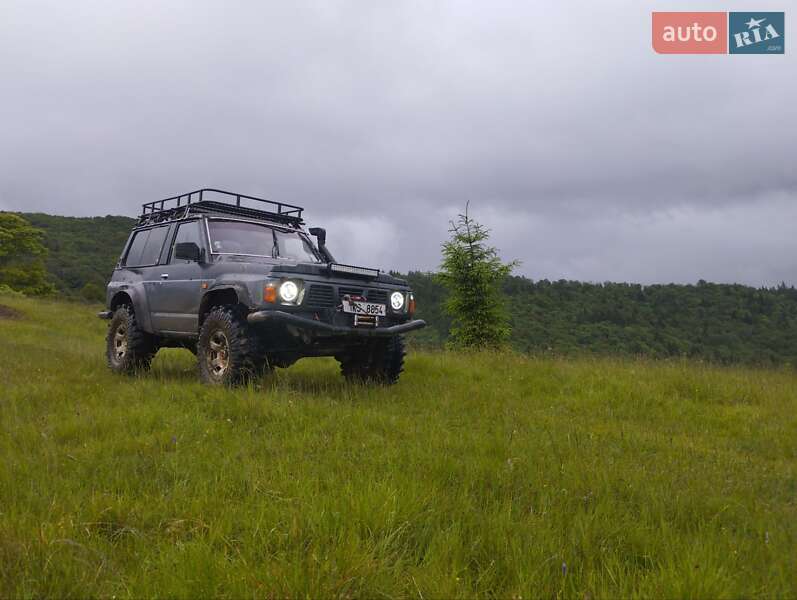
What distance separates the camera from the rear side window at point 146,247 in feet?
24.5

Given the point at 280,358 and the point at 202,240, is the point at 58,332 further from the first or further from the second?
the point at 280,358

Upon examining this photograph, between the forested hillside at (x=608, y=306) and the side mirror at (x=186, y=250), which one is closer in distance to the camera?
the side mirror at (x=186, y=250)

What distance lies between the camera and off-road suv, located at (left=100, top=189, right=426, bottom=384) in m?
5.64

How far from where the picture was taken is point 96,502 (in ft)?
8.45

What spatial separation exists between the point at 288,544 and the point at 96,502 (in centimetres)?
110

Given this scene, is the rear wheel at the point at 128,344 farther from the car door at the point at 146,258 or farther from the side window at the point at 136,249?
the side window at the point at 136,249

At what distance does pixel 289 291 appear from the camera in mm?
5559

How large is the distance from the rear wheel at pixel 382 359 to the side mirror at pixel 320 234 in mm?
1956

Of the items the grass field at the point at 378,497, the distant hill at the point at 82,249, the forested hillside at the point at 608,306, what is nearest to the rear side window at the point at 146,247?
the grass field at the point at 378,497

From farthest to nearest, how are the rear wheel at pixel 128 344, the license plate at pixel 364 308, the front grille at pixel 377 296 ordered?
1. the rear wheel at pixel 128 344
2. the front grille at pixel 377 296
3. the license plate at pixel 364 308

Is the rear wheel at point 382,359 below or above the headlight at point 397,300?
below

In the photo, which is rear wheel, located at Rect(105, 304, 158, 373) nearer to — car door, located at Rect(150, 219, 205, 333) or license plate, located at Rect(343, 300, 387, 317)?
car door, located at Rect(150, 219, 205, 333)

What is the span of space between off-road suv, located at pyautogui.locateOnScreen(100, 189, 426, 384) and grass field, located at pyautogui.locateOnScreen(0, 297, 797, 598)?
2.21 feet

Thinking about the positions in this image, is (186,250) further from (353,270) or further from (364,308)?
(364,308)
